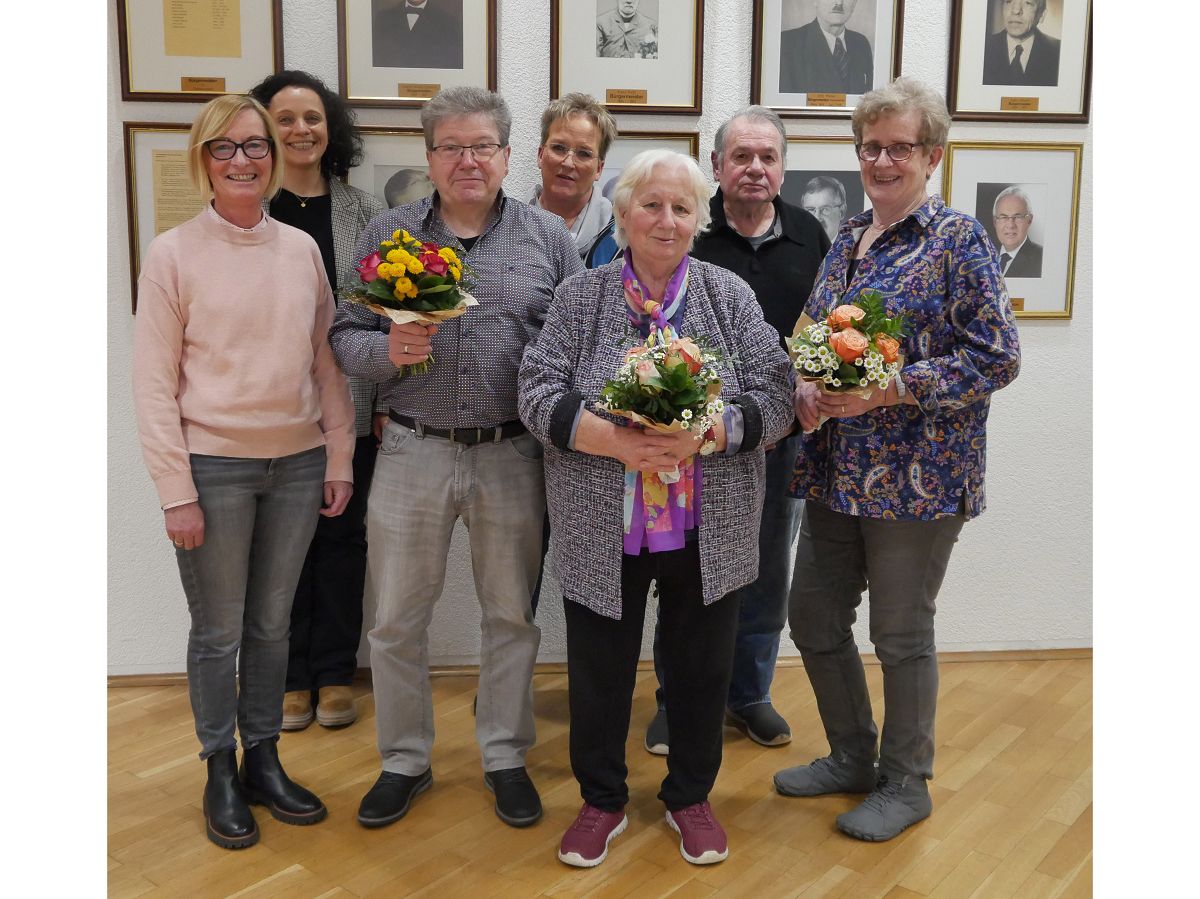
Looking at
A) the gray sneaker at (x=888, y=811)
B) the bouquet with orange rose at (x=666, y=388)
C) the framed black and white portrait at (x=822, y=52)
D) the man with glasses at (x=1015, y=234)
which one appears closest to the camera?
the bouquet with orange rose at (x=666, y=388)

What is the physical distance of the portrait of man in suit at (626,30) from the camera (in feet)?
12.0

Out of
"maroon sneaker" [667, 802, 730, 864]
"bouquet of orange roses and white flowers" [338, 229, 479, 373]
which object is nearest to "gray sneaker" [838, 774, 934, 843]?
"maroon sneaker" [667, 802, 730, 864]

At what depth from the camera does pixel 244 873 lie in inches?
102

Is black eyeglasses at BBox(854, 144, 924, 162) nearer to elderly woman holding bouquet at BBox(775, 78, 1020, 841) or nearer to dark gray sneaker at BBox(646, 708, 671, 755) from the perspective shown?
elderly woman holding bouquet at BBox(775, 78, 1020, 841)

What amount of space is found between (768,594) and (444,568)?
3.78 ft

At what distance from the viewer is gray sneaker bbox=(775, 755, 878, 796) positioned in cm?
301

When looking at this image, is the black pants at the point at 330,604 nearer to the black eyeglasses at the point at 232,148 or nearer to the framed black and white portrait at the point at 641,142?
the black eyeglasses at the point at 232,148

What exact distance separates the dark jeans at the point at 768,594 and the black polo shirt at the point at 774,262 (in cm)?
43

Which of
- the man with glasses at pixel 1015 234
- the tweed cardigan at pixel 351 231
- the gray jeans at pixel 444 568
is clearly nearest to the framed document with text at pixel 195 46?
the tweed cardigan at pixel 351 231

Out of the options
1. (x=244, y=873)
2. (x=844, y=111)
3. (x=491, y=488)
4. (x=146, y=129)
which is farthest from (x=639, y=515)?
(x=146, y=129)

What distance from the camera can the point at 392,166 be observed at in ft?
12.1

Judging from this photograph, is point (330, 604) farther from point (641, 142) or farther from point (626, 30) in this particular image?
point (626, 30)

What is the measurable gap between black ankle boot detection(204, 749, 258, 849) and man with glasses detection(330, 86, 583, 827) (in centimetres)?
32

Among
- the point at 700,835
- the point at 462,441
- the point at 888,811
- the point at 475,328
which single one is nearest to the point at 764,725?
the point at 888,811
